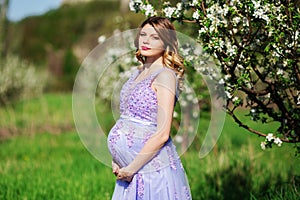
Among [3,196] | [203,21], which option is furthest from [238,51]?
[3,196]

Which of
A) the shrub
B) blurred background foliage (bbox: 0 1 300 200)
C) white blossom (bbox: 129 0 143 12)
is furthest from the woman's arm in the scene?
the shrub

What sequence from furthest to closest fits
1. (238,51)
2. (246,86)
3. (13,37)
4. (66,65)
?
1. (66,65)
2. (13,37)
3. (246,86)
4. (238,51)

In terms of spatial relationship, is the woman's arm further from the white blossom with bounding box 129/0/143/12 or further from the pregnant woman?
the white blossom with bounding box 129/0/143/12

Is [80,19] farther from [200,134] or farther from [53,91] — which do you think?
[200,134]

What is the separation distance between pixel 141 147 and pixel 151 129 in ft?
0.44

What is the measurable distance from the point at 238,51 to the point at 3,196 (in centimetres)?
319

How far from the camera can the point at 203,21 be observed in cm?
412

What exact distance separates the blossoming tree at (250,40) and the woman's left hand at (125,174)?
115cm

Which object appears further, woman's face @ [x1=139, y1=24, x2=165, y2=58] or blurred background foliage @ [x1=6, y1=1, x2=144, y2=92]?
blurred background foliage @ [x1=6, y1=1, x2=144, y2=92]

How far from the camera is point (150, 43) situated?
145 inches

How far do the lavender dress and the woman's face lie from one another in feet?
0.53

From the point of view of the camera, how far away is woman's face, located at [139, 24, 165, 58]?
3680mm

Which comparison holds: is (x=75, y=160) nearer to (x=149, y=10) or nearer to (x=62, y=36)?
(x=149, y=10)

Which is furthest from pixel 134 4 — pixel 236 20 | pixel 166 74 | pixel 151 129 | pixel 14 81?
pixel 14 81
